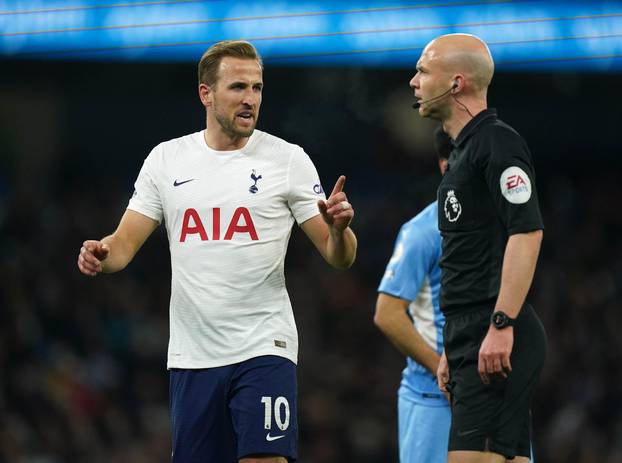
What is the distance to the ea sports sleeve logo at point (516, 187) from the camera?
455cm

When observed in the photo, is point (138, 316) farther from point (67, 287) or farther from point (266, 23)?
point (266, 23)

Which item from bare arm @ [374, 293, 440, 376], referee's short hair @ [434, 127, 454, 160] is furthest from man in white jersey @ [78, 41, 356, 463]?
referee's short hair @ [434, 127, 454, 160]

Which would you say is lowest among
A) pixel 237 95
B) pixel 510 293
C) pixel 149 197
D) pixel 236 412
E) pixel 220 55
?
pixel 236 412

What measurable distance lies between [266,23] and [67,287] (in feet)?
17.1

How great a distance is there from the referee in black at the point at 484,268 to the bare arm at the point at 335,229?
394mm

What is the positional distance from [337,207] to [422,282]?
1.31 metres

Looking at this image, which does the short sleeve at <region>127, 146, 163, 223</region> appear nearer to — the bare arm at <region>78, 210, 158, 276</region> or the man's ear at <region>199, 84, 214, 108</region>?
the bare arm at <region>78, 210, 158, 276</region>

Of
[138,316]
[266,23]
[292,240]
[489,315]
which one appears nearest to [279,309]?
[489,315]

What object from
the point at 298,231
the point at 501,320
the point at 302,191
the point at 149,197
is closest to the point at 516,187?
the point at 501,320

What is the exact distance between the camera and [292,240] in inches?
564

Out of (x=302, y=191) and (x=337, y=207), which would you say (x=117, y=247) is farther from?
(x=337, y=207)

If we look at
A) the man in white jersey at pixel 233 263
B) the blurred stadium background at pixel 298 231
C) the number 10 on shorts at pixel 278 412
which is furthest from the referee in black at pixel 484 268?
the blurred stadium background at pixel 298 231

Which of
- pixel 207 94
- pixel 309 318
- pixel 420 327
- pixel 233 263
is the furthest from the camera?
pixel 309 318

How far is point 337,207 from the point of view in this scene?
4.76 m
